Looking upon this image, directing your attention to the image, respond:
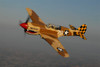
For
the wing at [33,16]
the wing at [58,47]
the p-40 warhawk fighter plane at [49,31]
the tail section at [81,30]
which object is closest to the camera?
the wing at [58,47]

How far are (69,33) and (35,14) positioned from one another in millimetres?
10716

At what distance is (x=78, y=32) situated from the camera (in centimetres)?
3238

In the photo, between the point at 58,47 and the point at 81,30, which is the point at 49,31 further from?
the point at 81,30

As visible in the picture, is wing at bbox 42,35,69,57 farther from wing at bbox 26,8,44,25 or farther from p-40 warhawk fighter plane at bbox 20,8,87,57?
wing at bbox 26,8,44,25

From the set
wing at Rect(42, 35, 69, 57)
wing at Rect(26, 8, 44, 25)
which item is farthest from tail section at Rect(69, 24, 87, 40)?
wing at Rect(42, 35, 69, 57)

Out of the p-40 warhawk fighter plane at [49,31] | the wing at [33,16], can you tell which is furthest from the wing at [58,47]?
the wing at [33,16]

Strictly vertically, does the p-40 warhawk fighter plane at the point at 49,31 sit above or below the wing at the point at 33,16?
below

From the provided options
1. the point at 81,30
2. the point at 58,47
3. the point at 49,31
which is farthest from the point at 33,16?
the point at 58,47

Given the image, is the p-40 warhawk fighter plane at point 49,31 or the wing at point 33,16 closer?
the p-40 warhawk fighter plane at point 49,31

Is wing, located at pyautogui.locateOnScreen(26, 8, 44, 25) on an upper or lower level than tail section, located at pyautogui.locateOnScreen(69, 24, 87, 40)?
upper

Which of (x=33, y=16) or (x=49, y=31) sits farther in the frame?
(x=33, y=16)

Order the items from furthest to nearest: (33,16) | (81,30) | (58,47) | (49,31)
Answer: (81,30)
(33,16)
(49,31)
(58,47)

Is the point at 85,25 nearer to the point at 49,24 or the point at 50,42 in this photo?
the point at 49,24

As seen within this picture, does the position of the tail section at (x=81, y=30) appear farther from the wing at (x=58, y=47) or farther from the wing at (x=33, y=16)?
the wing at (x=58, y=47)
